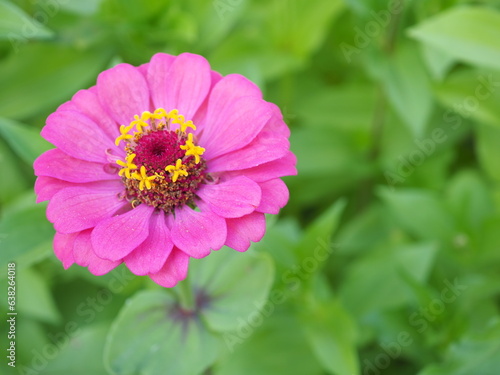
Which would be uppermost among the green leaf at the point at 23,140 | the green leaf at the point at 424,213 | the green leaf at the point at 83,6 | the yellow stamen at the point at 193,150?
the yellow stamen at the point at 193,150

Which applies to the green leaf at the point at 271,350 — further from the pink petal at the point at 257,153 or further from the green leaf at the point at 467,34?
the green leaf at the point at 467,34

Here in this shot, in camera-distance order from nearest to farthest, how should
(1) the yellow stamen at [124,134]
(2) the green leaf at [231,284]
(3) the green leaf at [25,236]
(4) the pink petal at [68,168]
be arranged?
(4) the pink petal at [68,168] < (1) the yellow stamen at [124,134] < (3) the green leaf at [25,236] < (2) the green leaf at [231,284]

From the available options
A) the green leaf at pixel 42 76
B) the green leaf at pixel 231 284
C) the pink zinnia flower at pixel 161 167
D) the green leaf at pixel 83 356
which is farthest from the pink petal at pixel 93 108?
the green leaf at pixel 42 76

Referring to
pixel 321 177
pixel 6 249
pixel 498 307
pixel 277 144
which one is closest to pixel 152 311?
pixel 6 249

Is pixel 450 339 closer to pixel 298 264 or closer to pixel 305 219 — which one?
pixel 298 264

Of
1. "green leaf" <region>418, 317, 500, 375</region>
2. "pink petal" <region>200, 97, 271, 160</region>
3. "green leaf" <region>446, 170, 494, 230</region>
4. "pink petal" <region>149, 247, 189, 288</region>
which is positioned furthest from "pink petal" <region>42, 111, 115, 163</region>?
"green leaf" <region>446, 170, 494, 230</region>

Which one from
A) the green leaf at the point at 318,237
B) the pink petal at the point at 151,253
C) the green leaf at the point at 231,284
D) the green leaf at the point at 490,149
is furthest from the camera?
the green leaf at the point at 490,149

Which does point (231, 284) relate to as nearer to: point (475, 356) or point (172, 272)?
point (172, 272)

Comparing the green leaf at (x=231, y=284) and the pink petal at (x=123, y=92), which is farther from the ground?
the pink petal at (x=123, y=92)
